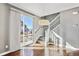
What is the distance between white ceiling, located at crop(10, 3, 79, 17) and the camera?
3.06 meters

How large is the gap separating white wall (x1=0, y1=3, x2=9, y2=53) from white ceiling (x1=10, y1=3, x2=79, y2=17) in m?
0.25

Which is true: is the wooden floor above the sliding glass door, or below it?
below

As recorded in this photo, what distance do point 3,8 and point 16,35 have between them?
0.64 metres

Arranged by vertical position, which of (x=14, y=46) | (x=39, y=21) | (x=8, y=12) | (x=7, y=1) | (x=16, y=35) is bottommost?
(x=14, y=46)

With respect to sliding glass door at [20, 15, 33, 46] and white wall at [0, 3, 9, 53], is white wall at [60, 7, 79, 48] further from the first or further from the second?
white wall at [0, 3, 9, 53]

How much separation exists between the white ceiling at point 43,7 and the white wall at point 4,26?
0.25 m

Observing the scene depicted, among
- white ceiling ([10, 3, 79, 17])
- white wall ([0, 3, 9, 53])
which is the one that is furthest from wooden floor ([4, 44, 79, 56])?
white ceiling ([10, 3, 79, 17])

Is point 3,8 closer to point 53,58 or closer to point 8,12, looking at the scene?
point 8,12

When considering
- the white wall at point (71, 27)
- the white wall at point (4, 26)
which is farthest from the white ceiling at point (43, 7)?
the white wall at point (4, 26)

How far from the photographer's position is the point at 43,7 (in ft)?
10.2

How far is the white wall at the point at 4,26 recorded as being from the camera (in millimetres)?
3022

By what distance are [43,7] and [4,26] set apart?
3.06ft

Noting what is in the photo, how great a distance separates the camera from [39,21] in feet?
10.3

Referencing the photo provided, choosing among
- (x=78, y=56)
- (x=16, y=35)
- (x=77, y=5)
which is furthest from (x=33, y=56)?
(x=77, y=5)
